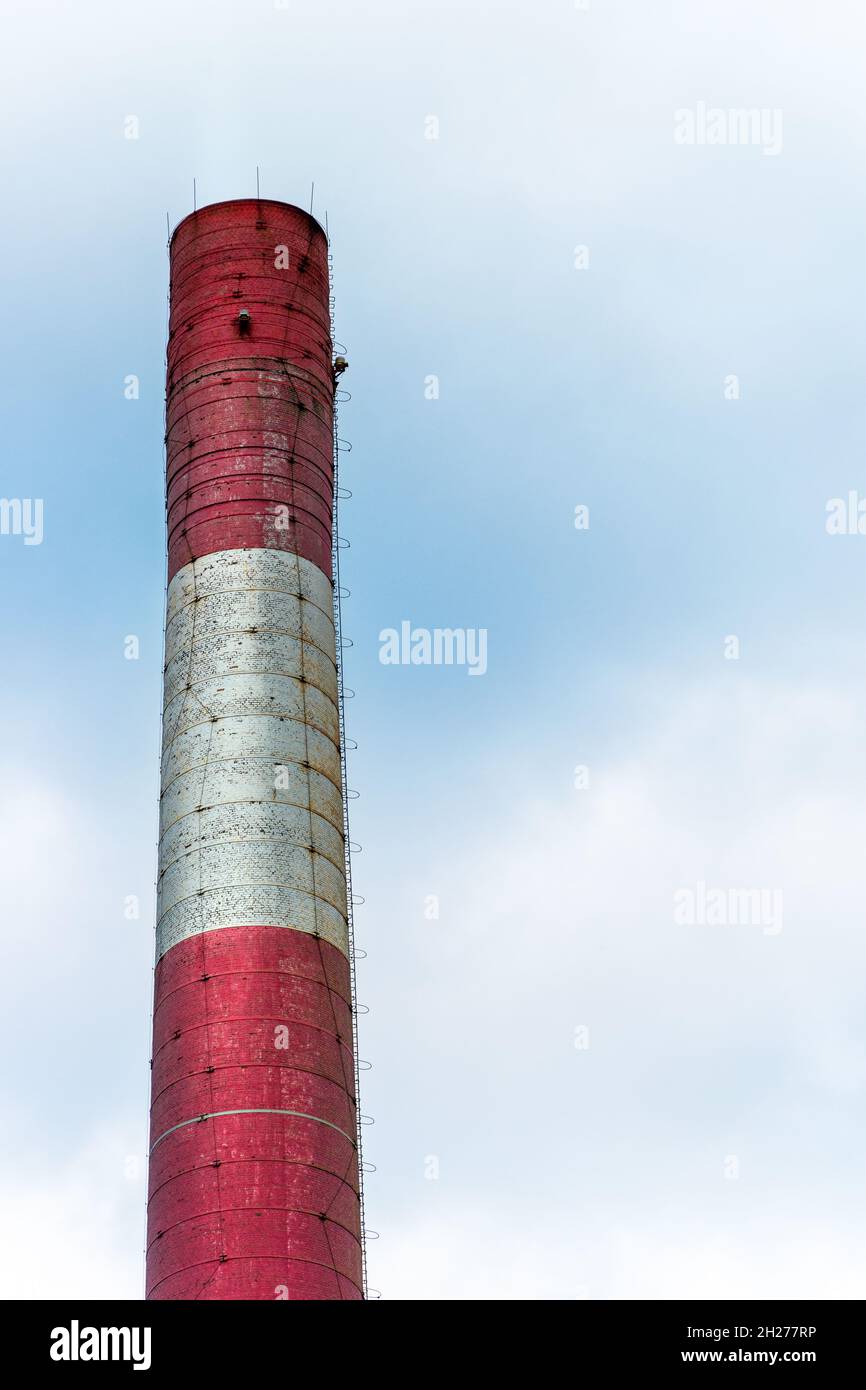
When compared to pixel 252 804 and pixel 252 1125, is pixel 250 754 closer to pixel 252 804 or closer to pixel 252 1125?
pixel 252 804

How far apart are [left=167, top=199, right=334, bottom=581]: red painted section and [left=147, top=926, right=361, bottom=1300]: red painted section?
10.6m

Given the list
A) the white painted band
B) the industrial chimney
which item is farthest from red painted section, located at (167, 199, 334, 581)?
the white painted band

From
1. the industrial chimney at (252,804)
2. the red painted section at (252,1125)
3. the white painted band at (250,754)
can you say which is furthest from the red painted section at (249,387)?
the red painted section at (252,1125)

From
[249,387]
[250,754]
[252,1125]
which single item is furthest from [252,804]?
[249,387]

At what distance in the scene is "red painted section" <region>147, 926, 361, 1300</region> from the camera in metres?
46.9

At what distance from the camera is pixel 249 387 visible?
55500mm

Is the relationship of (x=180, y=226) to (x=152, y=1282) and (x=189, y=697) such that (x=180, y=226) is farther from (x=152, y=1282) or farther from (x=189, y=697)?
(x=152, y=1282)

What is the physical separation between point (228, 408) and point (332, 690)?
746cm

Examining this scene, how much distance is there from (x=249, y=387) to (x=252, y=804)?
434 inches

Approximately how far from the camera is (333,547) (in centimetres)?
5659

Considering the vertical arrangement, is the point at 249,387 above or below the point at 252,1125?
above

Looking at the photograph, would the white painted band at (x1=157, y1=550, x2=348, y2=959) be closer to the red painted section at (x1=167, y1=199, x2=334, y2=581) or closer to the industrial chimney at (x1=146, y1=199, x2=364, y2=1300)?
the industrial chimney at (x1=146, y1=199, x2=364, y2=1300)

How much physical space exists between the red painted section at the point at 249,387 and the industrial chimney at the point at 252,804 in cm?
6
